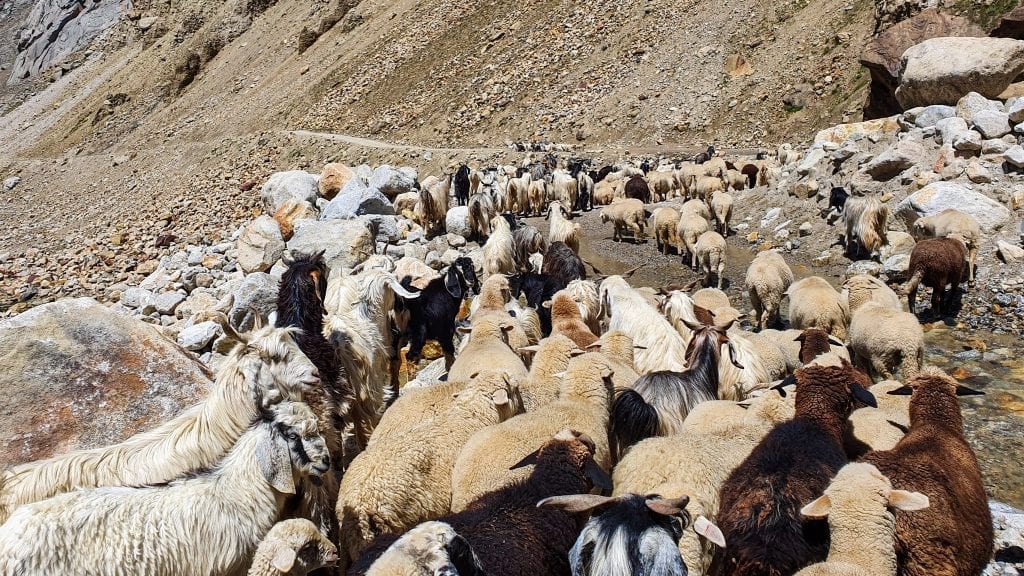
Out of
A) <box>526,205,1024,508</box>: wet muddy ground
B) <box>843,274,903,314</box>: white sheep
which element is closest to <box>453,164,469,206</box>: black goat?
<box>526,205,1024,508</box>: wet muddy ground

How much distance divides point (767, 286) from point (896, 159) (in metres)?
6.16

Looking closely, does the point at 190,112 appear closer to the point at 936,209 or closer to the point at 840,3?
the point at 840,3

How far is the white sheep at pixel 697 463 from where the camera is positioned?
318cm

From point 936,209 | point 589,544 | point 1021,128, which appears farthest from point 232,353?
point 1021,128

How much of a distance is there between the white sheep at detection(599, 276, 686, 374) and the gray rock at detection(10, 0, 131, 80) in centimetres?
8179

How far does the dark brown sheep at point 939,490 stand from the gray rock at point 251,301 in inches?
Result: 305

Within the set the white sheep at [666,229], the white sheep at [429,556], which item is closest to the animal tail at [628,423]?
the white sheep at [429,556]

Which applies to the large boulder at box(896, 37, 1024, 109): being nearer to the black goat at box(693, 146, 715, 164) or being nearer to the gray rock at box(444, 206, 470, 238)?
the black goat at box(693, 146, 715, 164)

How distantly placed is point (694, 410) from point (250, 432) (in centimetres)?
315

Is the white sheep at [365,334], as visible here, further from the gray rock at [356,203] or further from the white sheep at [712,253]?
the gray rock at [356,203]

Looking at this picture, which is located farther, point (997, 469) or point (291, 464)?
point (997, 469)

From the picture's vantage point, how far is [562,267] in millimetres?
9336

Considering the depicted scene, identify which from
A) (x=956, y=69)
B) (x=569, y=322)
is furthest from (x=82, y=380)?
(x=956, y=69)

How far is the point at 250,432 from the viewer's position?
128 inches
